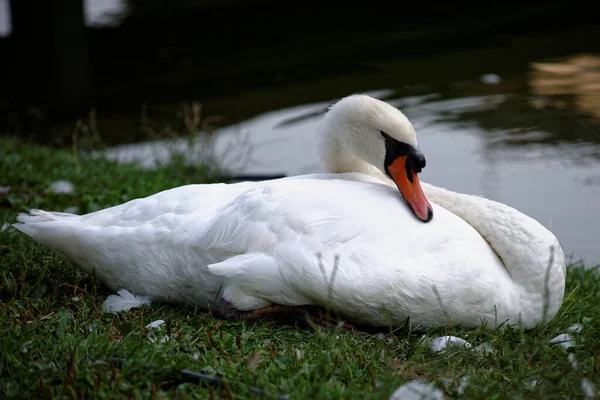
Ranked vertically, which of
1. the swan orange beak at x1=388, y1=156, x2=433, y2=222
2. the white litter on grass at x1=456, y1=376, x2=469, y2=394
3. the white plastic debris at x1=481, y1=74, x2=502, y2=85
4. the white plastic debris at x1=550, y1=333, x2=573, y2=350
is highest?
the swan orange beak at x1=388, y1=156, x2=433, y2=222

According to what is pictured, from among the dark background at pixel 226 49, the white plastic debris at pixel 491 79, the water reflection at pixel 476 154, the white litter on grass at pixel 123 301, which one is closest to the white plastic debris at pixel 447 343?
the white litter on grass at pixel 123 301

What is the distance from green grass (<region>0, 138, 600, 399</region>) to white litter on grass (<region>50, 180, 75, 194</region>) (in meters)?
1.31

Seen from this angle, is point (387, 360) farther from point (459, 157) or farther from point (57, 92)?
point (57, 92)

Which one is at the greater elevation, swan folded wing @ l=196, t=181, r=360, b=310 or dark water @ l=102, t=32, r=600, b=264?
swan folded wing @ l=196, t=181, r=360, b=310

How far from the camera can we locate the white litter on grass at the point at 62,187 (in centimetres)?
562

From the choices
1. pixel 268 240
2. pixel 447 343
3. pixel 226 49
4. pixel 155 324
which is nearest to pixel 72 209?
pixel 155 324

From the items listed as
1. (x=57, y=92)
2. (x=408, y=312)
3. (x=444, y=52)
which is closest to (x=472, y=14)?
(x=444, y=52)

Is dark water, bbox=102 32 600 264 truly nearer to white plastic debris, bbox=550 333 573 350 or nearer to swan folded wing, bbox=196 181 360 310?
white plastic debris, bbox=550 333 573 350

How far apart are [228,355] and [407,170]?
1222mm

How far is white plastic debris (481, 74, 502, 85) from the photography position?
822 centimetres

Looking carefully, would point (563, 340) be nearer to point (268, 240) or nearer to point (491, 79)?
point (268, 240)

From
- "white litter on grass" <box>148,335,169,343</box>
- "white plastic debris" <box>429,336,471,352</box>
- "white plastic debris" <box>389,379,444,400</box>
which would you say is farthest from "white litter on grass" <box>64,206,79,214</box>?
"white plastic debris" <box>389,379,444,400</box>

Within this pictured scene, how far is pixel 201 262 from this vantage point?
3.75 m

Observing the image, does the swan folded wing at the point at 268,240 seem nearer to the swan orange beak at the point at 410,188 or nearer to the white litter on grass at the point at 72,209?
the swan orange beak at the point at 410,188
